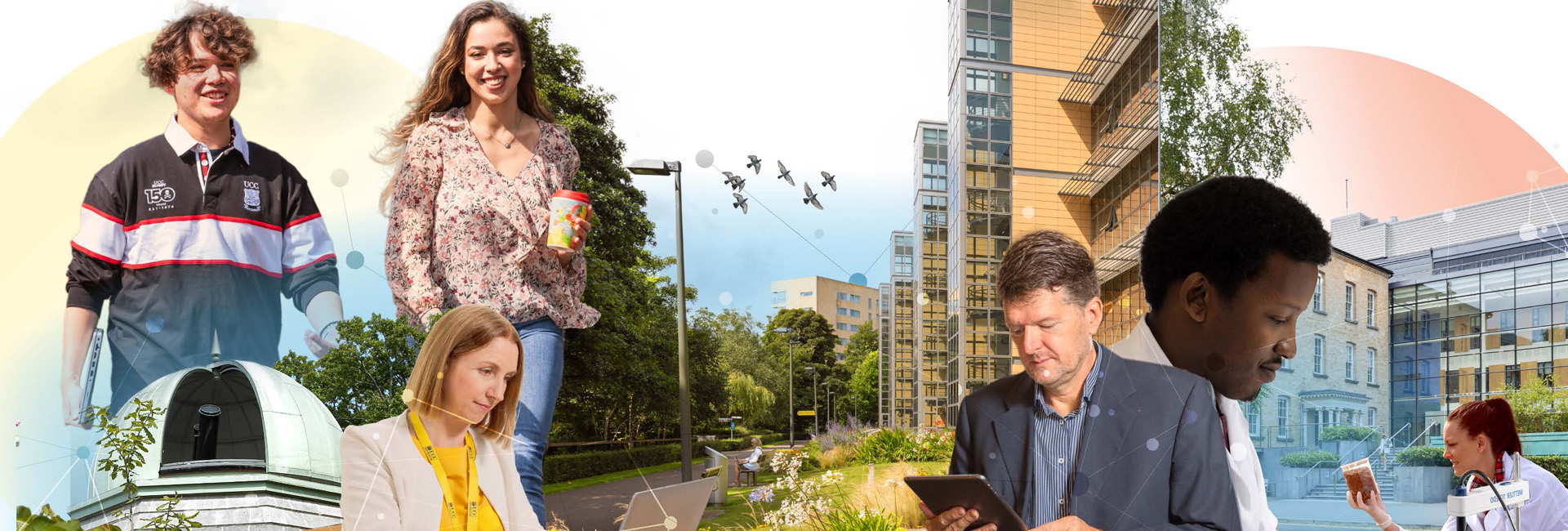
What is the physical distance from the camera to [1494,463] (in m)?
3.21

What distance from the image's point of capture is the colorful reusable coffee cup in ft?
10.5

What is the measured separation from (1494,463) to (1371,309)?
636 millimetres

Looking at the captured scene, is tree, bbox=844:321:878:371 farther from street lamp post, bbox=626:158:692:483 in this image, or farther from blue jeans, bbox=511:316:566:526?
blue jeans, bbox=511:316:566:526

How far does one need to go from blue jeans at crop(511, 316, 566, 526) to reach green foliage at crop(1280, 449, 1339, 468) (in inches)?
101

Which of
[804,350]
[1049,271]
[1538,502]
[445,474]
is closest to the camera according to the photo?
[445,474]

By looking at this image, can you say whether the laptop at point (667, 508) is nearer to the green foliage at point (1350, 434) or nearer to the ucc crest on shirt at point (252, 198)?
the ucc crest on shirt at point (252, 198)

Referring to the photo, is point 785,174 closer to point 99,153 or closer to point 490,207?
point 490,207

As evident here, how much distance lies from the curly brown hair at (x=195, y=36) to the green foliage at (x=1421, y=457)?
426 cm

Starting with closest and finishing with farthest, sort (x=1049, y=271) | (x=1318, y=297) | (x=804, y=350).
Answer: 1. (x=1049, y=271)
2. (x=1318, y=297)
3. (x=804, y=350)

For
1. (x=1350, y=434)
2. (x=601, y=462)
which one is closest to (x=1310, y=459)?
(x=1350, y=434)

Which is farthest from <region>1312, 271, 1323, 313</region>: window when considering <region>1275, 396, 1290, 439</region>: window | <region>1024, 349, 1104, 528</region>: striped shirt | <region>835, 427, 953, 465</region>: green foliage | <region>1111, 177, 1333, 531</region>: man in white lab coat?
<region>835, 427, 953, 465</region>: green foliage

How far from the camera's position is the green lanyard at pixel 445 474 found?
2658 mm

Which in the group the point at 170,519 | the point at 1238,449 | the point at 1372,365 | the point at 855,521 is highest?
the point at 1372,365

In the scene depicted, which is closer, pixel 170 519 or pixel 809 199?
pixel 170 519
